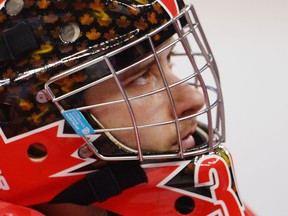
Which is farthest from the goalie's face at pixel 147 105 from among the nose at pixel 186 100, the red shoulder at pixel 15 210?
the red shoulder at pixel 15 210

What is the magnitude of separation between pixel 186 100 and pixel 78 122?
185 mm

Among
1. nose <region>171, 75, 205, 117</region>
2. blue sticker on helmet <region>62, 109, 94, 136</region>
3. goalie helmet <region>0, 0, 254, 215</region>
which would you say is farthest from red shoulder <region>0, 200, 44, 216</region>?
nose <region>171, 75, 205, 117</region>

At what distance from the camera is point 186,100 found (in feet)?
3.27

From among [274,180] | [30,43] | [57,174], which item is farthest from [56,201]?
[274,180]

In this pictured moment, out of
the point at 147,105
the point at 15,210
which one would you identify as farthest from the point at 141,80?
the point at 15,210

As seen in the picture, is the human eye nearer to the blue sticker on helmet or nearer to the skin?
the skin

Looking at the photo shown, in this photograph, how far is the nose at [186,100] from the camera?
994 millimetres

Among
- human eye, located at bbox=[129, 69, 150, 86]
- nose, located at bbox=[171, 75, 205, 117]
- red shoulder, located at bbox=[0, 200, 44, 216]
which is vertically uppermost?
human eye, located at bbox=[129, 69, 150, 86]

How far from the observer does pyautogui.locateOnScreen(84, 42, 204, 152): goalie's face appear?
95cm

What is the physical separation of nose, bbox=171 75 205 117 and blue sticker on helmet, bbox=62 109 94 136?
155 mm

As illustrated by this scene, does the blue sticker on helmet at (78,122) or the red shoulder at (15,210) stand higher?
the blue sticker on helmet at (78,122)

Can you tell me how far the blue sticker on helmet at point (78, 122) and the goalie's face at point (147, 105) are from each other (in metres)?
0.04

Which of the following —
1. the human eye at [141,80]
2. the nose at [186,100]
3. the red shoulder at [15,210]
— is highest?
the human eye at [141,80]

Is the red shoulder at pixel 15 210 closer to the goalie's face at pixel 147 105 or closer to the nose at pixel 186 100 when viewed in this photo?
the goalie's face at pixel 147 105
